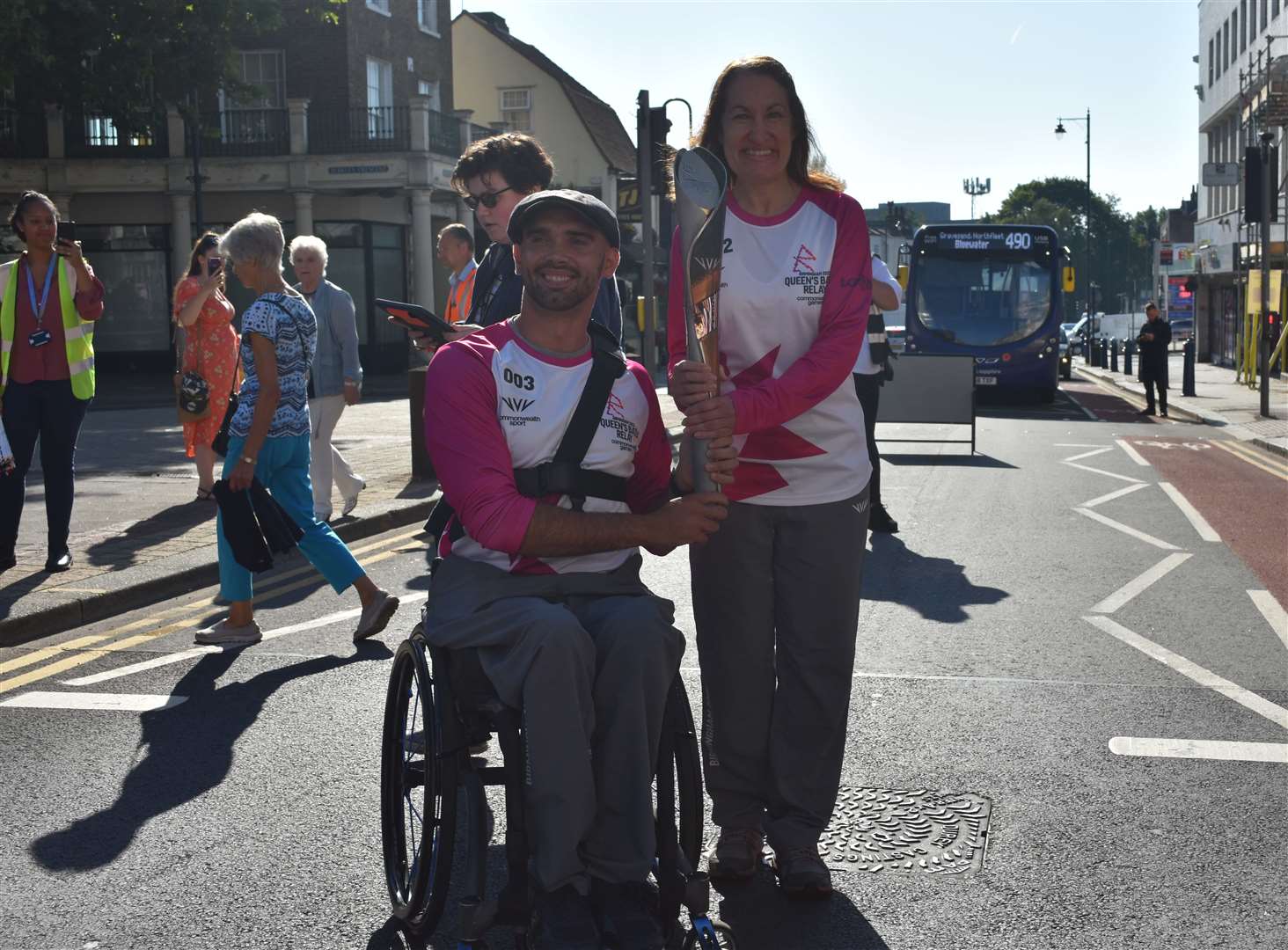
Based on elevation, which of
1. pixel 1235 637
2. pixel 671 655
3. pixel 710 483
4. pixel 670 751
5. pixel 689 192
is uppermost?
pixel 689 192

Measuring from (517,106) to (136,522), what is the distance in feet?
135

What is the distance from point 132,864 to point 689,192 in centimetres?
233

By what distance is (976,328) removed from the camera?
2777cm

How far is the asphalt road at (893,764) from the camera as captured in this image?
3762 millimetres

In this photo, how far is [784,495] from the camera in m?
3.94

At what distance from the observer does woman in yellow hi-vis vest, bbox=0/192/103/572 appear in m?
8.49

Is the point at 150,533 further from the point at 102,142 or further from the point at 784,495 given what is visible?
the point at 102,142

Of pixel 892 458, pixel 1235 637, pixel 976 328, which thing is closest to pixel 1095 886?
pixel 1235 637

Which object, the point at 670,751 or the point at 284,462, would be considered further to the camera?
the point at 284,462

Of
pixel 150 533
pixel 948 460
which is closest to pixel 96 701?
pixel 150 533

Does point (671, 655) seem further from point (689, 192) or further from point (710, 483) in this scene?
point (689, 192)

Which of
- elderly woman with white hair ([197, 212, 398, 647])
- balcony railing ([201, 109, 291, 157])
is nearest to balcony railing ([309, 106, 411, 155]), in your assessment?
balcony railing ([201, 109, 291, 157])

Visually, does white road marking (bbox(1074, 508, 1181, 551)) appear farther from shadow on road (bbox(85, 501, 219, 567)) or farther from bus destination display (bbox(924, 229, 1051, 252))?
bus destination display (bbox(924, 229, 1051, 252))

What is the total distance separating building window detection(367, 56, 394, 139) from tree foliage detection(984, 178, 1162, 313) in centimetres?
8683
